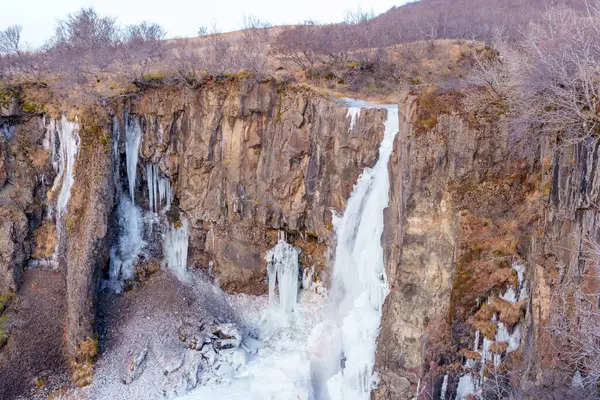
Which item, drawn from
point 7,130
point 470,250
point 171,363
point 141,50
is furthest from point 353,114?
point 141,50

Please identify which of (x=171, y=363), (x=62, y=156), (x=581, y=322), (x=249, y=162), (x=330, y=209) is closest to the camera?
(x=581, y=322)

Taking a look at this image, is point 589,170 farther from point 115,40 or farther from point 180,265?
point 115,40

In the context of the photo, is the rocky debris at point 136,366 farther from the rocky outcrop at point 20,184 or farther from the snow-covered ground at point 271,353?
the rocky outcrop at point 20,184

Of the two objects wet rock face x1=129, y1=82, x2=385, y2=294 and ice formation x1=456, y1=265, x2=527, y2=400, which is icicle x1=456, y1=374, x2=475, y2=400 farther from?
wet rock face x1=129, y1=82, x2=385, y2=294

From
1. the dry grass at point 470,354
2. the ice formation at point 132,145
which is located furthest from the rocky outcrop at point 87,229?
the dry grass at point 470,354

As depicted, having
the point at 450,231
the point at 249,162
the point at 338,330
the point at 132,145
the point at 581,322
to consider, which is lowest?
the point at 338,330

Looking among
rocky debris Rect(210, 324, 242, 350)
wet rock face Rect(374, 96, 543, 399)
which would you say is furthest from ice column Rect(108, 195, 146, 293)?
wet rock face Rect(374, 96, 543, 399)

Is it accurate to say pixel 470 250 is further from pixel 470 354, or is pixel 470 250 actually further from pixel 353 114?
pixel 353 114
